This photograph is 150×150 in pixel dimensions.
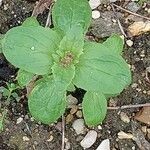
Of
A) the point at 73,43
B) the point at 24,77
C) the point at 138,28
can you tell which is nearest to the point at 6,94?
the point at 24,77

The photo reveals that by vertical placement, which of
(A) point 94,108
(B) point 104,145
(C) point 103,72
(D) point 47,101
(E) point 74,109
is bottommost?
(B) point 104,145

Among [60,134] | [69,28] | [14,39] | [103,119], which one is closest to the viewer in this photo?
[14,39]

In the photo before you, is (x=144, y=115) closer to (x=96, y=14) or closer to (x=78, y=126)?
(x=78, y=126)

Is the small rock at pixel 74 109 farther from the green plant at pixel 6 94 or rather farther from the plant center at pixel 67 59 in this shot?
the plant center at pixel 67 59

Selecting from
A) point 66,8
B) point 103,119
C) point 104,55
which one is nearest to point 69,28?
point 66,8

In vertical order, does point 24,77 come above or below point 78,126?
above

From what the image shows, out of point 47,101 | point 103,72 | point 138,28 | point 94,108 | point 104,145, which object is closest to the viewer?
point 103,72

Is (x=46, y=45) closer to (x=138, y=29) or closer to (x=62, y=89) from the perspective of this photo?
(x=62, y=89)
